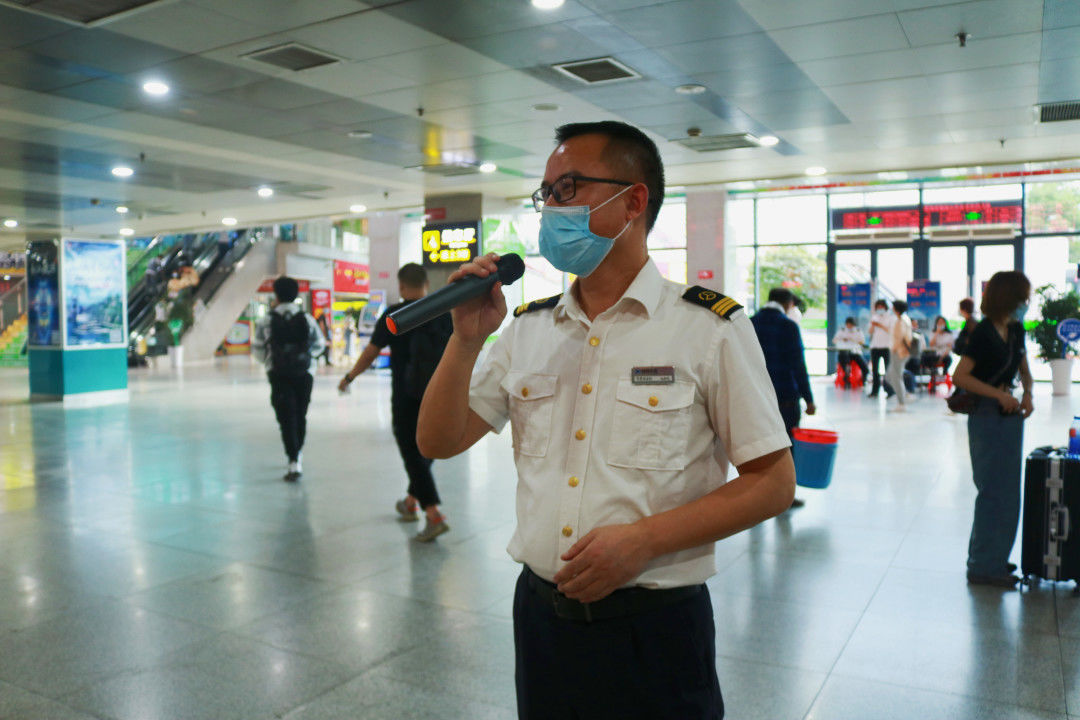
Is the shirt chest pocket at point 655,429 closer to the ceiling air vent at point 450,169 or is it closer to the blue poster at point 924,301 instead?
the ceiling air vent at point 450,169

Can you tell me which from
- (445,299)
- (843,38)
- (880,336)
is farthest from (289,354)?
(880,336)

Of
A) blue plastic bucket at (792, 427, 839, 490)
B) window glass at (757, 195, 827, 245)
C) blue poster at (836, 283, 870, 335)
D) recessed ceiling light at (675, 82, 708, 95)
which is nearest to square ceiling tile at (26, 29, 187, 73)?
recessed ceiling light at (675, 82, 708, 95)

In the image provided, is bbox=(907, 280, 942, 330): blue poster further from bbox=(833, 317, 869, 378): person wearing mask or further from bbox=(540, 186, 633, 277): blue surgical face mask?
bbox=(540, 186, 633, 277): blue surgical face mask

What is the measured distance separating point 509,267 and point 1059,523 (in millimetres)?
3655

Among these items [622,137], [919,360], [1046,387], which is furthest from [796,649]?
[1046,387]

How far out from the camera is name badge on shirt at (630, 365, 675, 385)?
1.42 meters

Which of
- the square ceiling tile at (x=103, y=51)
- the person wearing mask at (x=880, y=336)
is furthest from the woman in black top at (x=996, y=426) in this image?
the person wearing mask at (x=880, y=336)

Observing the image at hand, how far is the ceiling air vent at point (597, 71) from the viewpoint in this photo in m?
6.11

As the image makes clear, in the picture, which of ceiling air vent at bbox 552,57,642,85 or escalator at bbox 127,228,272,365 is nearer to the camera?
ceiling air vent at bbox 552,57,642,85

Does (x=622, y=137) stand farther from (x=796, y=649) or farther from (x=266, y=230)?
(x=266, y=230)

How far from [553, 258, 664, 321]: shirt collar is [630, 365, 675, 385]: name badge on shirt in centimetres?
11

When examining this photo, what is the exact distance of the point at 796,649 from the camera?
11.3 feet

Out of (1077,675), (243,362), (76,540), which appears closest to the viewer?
(1077,675)

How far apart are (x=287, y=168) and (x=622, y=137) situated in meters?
9.66
